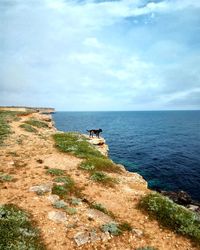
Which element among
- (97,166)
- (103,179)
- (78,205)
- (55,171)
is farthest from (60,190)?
(97,166)

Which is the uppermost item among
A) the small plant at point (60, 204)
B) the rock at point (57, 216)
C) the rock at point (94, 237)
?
the small plant at point (60, 204)

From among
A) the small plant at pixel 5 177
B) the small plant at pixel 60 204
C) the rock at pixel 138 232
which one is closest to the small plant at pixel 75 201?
the small plant at pixel 60 204

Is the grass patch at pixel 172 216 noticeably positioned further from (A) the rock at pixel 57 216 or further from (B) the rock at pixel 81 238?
(A) the rock at pixel 57 216

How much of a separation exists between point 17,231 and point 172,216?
8674 millimetres

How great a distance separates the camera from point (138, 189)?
58.5ft

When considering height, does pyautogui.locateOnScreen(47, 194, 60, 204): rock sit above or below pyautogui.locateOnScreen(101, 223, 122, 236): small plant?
above

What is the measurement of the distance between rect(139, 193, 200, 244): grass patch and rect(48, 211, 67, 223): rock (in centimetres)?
505

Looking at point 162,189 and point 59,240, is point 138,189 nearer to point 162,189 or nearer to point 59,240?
point 59,240

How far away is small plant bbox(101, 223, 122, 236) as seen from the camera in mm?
11669

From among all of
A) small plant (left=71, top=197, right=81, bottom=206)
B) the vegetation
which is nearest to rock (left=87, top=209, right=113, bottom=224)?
small plant (left=71, top=197, right=81, bottom=206)

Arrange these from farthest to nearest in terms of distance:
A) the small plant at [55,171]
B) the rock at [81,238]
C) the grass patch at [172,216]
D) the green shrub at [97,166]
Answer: the green shrub at [97,166]
the small plant at [55,171]
the grass patch at [172,216]
the rock at [81,238]

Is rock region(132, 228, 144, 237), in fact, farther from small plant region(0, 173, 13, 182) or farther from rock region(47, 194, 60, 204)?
small plant region(0, 173, 13, 182)

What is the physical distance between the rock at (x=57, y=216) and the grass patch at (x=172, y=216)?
16.6ft

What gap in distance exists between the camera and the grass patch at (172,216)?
40.9ft
